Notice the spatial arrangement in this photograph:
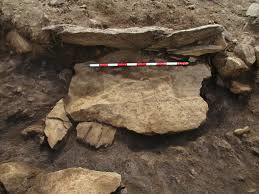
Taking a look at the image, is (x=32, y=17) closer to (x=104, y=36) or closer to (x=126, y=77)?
(x=104, y=36)

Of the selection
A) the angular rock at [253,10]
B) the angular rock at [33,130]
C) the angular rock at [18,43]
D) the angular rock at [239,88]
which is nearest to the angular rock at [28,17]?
the angular rock at [18,43]

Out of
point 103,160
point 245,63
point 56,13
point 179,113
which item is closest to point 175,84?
point 179,113

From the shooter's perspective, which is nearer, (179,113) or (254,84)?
(179,113)

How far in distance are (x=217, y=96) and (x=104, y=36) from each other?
2.20 meters

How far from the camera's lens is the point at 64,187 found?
4871mm

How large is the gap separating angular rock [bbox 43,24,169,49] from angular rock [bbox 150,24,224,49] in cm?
14

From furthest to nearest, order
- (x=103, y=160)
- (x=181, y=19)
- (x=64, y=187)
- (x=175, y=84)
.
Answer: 1. (x=181, y=19)
2. (x=175, y=84)
3. (x=103, y=160)
4. (x=64, y=187)

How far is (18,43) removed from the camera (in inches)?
244

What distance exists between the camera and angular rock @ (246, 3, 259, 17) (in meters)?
6.63

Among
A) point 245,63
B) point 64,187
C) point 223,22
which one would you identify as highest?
point 223,22

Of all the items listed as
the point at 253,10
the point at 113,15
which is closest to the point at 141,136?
the point at 113,15

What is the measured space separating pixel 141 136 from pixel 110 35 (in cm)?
171

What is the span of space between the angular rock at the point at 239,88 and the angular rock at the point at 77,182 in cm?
247

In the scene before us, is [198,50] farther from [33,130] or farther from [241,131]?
[33,130]
